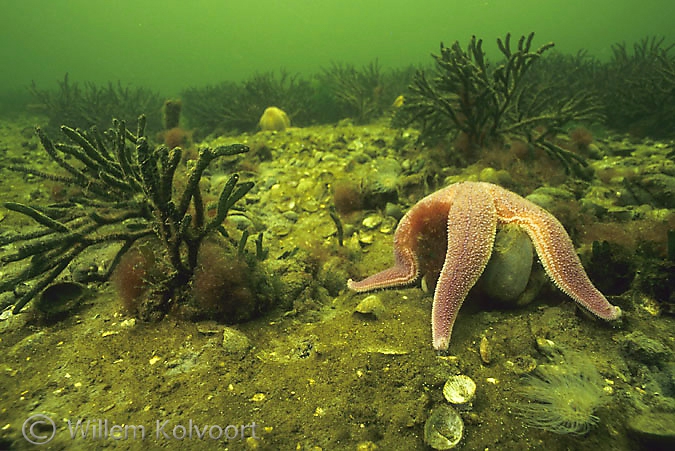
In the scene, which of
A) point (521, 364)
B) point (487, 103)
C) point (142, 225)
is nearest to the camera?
point (521, 364)

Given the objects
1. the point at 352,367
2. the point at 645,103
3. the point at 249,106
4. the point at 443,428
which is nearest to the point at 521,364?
the point at 443,428

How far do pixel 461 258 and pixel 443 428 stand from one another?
1015 millimetres

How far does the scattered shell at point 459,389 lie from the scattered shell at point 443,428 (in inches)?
2.5

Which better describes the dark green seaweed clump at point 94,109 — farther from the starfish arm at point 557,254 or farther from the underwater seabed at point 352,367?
the starfish arm at point 557,254

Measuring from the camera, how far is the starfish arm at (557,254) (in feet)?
7.07

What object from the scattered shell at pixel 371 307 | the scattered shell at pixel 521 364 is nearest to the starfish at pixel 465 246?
the scattered shell at pixel 371 307

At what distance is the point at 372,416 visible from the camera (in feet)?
5.98

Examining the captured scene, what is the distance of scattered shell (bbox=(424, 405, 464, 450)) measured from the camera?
1666mm

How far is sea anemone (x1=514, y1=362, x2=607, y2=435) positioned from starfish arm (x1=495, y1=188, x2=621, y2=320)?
15.8 inches

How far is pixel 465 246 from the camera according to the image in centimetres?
231

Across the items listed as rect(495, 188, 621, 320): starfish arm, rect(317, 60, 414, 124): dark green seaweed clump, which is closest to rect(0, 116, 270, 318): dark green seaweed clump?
rect(495, 188, 621, 320): starfish arm

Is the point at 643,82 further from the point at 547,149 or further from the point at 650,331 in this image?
the point at 650,331

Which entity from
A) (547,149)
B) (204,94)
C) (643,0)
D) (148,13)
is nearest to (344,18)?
(148,13)

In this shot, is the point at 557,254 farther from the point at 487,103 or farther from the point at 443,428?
the point at 487,103
